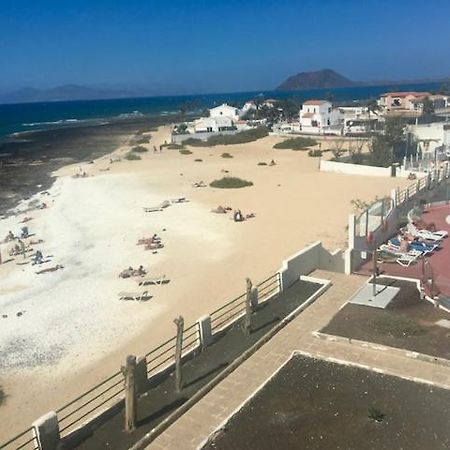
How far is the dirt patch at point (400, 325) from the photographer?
12.6m

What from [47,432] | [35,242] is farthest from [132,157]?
[47,432]

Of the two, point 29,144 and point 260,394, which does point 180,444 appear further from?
point 29,144

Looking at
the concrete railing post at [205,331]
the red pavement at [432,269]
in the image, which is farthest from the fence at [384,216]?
the concrete railing post at [205,331]

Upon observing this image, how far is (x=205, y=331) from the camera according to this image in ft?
42.7

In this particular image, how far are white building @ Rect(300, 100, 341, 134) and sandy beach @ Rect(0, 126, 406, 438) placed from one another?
35260mm

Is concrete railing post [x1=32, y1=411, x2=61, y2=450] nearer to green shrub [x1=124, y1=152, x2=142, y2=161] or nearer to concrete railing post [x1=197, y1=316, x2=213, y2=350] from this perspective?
concrete railing post [x1=197, y1=316, x2=213, y2=350]

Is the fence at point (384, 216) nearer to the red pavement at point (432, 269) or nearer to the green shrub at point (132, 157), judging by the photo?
the red pavement at point (432, 269)

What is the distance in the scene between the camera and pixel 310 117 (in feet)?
272

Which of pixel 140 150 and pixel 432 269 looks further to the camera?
pixel 140 150

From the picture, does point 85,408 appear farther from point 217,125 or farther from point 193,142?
point 217,125

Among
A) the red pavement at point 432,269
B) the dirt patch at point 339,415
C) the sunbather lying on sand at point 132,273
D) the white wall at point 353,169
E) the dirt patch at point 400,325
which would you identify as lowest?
the sunbather lying on sand at point 132,273

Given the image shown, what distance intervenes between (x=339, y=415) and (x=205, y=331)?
4.19 metres

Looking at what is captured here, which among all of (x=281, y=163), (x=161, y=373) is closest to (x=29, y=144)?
(x=281, y=163)

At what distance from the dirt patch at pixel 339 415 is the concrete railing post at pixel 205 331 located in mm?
2348
